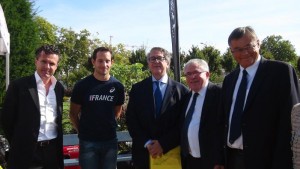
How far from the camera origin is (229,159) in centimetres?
329

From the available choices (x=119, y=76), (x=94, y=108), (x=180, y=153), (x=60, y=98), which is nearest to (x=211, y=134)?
(x=180, y=153)

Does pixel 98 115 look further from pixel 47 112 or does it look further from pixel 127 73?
pixel 127 73

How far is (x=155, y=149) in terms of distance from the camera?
3805 millimetres

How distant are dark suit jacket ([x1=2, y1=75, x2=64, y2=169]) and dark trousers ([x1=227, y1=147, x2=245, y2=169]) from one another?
1865 millimetres

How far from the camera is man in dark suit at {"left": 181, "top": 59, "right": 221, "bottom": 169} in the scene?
3574 millimetres

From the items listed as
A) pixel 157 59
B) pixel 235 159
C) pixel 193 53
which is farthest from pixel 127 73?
pixel 193 53

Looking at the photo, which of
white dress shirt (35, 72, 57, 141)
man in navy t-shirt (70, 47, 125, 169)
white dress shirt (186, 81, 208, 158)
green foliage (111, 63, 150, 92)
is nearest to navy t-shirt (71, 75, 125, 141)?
man in navy t-shirt (70, 47, 125, 169)

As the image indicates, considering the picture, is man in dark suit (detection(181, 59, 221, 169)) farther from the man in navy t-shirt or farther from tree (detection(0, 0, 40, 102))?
tree (detection(0, 0, 40, 102))

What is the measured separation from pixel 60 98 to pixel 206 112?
1.58 m

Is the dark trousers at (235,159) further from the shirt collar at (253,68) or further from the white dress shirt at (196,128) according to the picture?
the shirt collar at (253,68)

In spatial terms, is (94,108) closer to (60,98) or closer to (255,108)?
(60,98)

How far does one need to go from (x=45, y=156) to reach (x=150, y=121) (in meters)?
1.14

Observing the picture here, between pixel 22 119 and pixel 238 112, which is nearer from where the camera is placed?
pixel 238 112

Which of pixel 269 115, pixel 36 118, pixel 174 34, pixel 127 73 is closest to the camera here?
pixel 269 115
